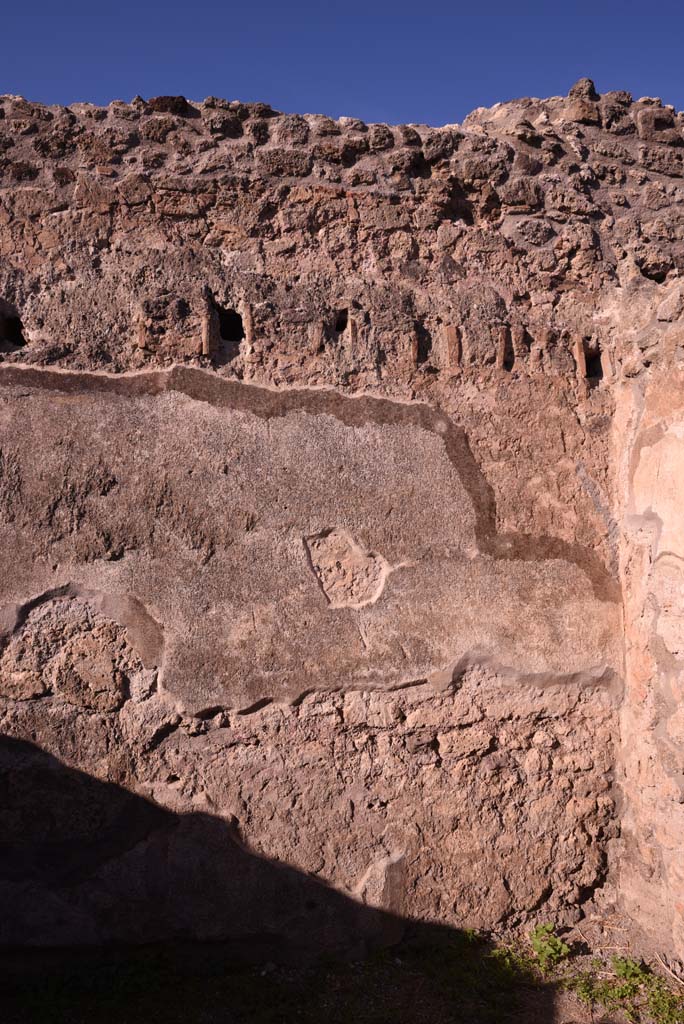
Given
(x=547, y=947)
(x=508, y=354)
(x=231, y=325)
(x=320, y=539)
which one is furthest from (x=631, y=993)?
(x=231, y=325)

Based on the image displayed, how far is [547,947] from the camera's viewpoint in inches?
106

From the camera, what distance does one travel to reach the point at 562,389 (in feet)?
9.91

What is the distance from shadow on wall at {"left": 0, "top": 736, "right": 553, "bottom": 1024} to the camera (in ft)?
8.10

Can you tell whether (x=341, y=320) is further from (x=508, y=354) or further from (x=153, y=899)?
(x=153, y=899)

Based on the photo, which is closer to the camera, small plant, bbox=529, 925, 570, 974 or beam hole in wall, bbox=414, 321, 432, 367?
small plant, bbox=529, 925, 570, 974

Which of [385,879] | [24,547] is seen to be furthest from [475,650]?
[24,547]

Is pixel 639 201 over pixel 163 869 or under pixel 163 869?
over

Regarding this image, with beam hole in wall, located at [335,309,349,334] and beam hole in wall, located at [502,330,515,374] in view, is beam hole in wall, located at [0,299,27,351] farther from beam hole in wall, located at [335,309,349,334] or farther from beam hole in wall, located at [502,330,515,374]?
beam hole in wall, located at [502,330,515,374]

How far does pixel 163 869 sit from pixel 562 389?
2082 millimetres

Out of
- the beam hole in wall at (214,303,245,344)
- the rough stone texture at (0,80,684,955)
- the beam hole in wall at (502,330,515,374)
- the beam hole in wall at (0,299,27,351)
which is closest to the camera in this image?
the rough stone texture at (0,80,684,955)

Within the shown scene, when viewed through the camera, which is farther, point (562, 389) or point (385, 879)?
point (562, 389)

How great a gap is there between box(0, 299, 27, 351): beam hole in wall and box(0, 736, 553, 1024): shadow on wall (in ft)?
4.09

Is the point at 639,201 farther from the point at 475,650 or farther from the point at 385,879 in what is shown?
the point at 385,879

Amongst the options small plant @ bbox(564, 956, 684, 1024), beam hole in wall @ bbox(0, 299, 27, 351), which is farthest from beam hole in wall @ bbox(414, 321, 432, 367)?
small plant @ bbox(564, 956, 684, 1024)
